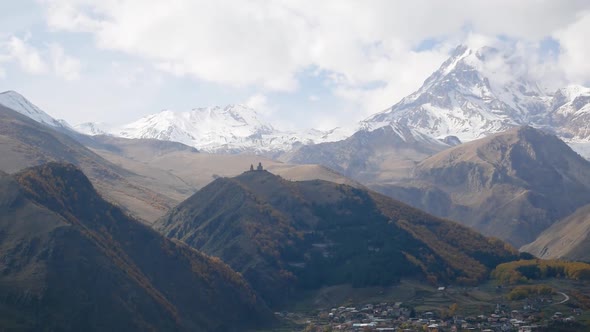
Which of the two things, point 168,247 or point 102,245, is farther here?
point 168,247

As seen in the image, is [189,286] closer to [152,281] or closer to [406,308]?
[152,281]

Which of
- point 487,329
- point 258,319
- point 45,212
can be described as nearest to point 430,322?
point 487,329

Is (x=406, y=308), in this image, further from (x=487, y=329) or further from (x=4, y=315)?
(x=4, y=315)

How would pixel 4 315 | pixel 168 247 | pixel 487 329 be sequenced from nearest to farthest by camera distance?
1. pixel 4 315
2. pixel 487 329
3. pixel 168 247

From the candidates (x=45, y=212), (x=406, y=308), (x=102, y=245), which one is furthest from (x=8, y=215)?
(x=406, y=308)

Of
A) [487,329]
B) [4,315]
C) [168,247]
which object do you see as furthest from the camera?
[168,247]

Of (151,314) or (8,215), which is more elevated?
(8,215)
